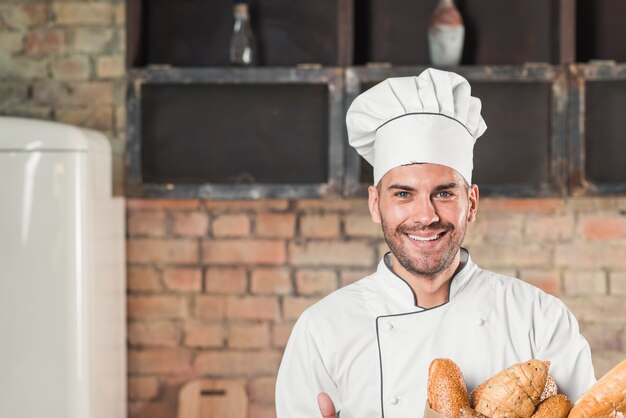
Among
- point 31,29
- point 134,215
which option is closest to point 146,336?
point 134,215

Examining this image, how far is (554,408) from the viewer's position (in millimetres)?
1075

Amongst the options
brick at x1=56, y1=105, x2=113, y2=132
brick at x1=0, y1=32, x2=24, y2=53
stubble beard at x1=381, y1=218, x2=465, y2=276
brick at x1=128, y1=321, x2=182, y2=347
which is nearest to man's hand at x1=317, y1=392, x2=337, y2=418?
stubble beard at x1=381, y1=218, x2=465, y2=276

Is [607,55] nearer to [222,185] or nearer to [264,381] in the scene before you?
[222,185]

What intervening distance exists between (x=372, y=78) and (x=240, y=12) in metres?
0.43

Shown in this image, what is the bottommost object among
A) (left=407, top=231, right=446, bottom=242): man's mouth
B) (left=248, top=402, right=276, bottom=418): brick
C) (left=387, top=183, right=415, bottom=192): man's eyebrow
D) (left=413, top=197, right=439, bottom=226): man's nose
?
(left=248, top=402, right=276, bottom=418): brick

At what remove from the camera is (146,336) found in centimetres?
229

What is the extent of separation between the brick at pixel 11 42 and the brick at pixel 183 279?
78 cm

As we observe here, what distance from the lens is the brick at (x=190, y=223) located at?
2281 millimetres

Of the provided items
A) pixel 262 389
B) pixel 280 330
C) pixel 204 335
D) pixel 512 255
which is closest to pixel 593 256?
pixel 512 255

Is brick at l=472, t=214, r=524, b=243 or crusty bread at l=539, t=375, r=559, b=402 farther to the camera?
brick at l=472, t=214, r=524, b=243

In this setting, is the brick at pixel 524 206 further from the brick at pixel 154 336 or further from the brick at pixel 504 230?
the brick at pixel 154 336

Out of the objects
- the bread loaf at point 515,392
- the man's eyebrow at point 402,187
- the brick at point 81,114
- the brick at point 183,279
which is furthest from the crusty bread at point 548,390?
the brick at point 81,114

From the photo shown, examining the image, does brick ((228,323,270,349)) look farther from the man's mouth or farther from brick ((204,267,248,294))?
the man's mouth

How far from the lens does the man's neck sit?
4.81ft
